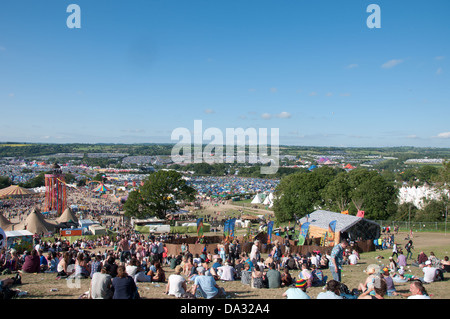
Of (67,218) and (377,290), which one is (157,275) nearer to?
(377,290)

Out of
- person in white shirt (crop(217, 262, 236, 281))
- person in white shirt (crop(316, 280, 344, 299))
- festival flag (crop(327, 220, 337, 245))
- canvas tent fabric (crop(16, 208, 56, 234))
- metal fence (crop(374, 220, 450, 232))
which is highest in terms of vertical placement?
person in white shirt (crop(316, 280, 344, 299))

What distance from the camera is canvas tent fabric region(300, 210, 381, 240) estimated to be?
71.3 ft

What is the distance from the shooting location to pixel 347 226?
70.7 feet

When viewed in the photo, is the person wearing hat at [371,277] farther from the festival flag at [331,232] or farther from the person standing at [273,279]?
the festival flag at [331,232]

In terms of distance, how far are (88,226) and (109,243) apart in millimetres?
6999

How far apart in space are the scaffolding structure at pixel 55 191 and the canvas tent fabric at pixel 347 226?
3360 centimetres

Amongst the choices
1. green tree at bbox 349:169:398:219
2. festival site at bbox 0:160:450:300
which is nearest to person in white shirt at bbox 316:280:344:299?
festival site at bbox 0:160:450:300

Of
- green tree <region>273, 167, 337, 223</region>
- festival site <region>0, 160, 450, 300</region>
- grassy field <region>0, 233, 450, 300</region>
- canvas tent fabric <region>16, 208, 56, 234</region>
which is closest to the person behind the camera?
festival site <region>0, 160, 450, 300</region>

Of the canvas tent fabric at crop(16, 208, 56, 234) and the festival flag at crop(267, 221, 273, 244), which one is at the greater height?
the festival flag at crop(267, 221, 273, 244)

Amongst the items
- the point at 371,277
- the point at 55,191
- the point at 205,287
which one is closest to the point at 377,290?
the point at 371,277

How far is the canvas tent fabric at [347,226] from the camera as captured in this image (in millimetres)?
21725

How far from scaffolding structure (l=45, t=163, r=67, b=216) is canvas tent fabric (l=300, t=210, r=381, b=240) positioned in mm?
33603

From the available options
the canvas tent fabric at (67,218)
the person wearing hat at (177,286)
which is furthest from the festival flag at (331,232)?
the canvas tent fabric at (67,218)

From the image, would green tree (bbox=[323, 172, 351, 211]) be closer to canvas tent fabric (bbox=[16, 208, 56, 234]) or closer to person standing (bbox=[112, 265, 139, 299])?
canvas tent fabric (bbox=[16, 208, 56, 234])
